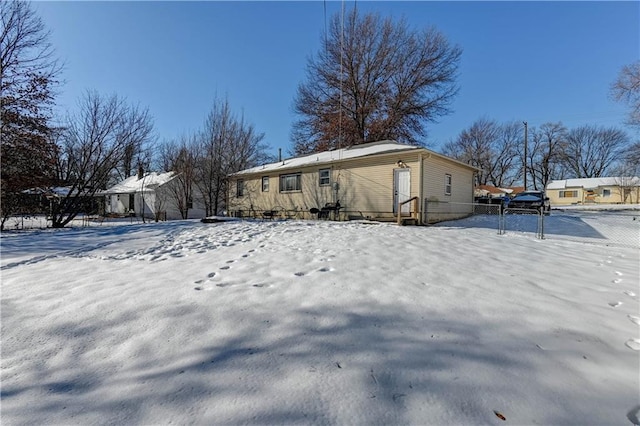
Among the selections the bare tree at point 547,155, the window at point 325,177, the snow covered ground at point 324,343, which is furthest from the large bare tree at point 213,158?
the bare tree at point 547,155

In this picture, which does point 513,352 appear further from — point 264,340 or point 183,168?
point 183,168

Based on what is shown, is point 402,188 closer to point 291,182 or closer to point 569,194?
point 291,182

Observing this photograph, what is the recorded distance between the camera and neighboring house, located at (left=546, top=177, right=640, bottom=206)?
34384mm

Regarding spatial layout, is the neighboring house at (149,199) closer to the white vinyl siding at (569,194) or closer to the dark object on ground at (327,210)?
the dark object on ground at (327,210)

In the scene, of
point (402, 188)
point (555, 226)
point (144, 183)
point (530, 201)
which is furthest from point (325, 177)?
point (144, 183)

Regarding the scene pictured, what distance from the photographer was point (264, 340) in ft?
7.78

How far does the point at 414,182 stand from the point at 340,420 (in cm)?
1109

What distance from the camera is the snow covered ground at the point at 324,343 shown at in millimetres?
1648

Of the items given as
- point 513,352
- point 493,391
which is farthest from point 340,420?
point 513,352

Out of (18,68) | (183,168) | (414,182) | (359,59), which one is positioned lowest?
(414,182)

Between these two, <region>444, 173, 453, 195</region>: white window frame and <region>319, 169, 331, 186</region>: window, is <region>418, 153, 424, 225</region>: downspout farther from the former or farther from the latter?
<region>319, 169, 331, 186</region>: window

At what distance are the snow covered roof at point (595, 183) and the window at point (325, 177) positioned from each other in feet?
131

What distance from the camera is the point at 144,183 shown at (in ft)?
89.3

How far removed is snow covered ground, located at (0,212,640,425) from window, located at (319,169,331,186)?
9999mm
